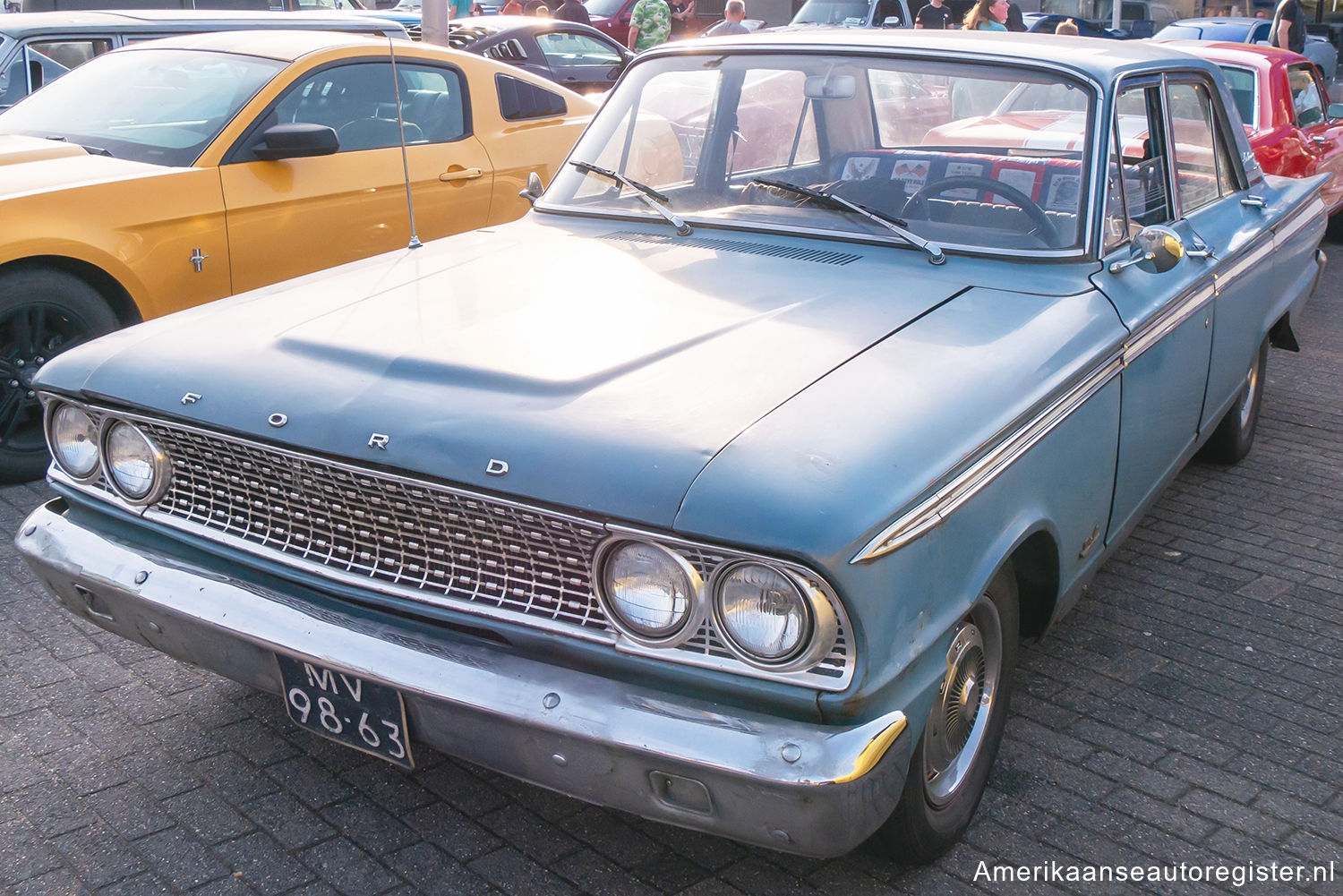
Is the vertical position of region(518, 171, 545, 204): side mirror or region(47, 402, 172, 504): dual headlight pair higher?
region(518, 171, 545, 204): side mirror

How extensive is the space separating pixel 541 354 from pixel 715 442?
0.56 meters

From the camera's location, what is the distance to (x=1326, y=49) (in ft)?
49.2

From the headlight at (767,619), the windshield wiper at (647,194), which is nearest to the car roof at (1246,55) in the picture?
the windshield wiper at (647,194)

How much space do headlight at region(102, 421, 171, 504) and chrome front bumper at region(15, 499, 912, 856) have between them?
245 millimetres

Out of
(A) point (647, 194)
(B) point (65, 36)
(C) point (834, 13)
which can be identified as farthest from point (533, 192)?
(C) point (834, 13)

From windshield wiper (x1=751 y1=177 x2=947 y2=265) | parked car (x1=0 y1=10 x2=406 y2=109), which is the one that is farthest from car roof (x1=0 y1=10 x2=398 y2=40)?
windshield wiper (x1=751 y1=177 x2=947 y2=265)

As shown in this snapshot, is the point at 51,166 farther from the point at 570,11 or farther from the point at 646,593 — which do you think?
the point at 570,11

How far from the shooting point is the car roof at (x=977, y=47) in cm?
339

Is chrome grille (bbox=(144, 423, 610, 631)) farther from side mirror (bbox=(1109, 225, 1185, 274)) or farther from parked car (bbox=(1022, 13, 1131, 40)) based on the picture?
parked car (bbox=(1022, 13, 1131, 40))

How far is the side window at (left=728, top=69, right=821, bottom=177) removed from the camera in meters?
3.73

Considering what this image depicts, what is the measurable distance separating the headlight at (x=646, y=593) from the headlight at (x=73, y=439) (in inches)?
55.1

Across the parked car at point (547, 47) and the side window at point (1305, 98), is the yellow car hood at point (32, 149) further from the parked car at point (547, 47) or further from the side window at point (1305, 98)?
the side window at point (1305, 98)

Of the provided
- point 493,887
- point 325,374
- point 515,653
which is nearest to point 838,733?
point 515,653

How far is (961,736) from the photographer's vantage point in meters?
2.69
